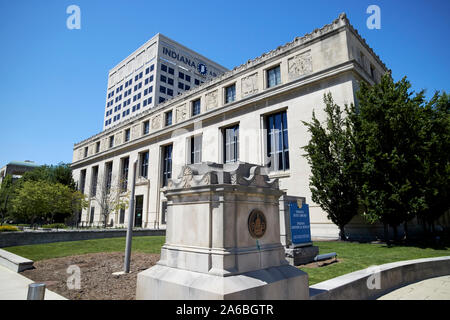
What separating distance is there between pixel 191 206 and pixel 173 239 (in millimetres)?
623

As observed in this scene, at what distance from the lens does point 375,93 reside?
15.5 meters

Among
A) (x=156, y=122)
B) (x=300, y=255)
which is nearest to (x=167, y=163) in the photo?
(x=156, y=122)

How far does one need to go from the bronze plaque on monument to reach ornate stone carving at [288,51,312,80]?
68.9 feet

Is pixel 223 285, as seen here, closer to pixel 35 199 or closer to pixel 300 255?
pixel 300 255

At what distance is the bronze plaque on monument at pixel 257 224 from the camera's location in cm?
374

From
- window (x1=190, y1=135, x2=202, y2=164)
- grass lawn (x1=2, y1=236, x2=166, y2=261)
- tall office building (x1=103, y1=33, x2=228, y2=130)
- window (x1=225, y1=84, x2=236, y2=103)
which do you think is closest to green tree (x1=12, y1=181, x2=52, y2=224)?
window (x1=190, y1=135, x2=202, y2=164)

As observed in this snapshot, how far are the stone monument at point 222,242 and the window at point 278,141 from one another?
63.2 feet

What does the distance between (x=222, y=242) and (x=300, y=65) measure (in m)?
22.6

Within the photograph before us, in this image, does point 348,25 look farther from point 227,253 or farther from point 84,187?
point 84,187

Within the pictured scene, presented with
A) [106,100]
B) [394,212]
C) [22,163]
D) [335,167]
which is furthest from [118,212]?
[22,163]

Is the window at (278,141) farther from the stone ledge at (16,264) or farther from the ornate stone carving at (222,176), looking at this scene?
the ornate stone carving at (222,176)

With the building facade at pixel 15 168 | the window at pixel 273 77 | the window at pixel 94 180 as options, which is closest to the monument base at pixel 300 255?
the window at pixel 273 77

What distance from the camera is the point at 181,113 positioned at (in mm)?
34219

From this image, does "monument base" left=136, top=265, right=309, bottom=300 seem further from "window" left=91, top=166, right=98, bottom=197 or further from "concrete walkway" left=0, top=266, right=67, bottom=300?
"window" left=91, top=166, right=98, bottom=197
